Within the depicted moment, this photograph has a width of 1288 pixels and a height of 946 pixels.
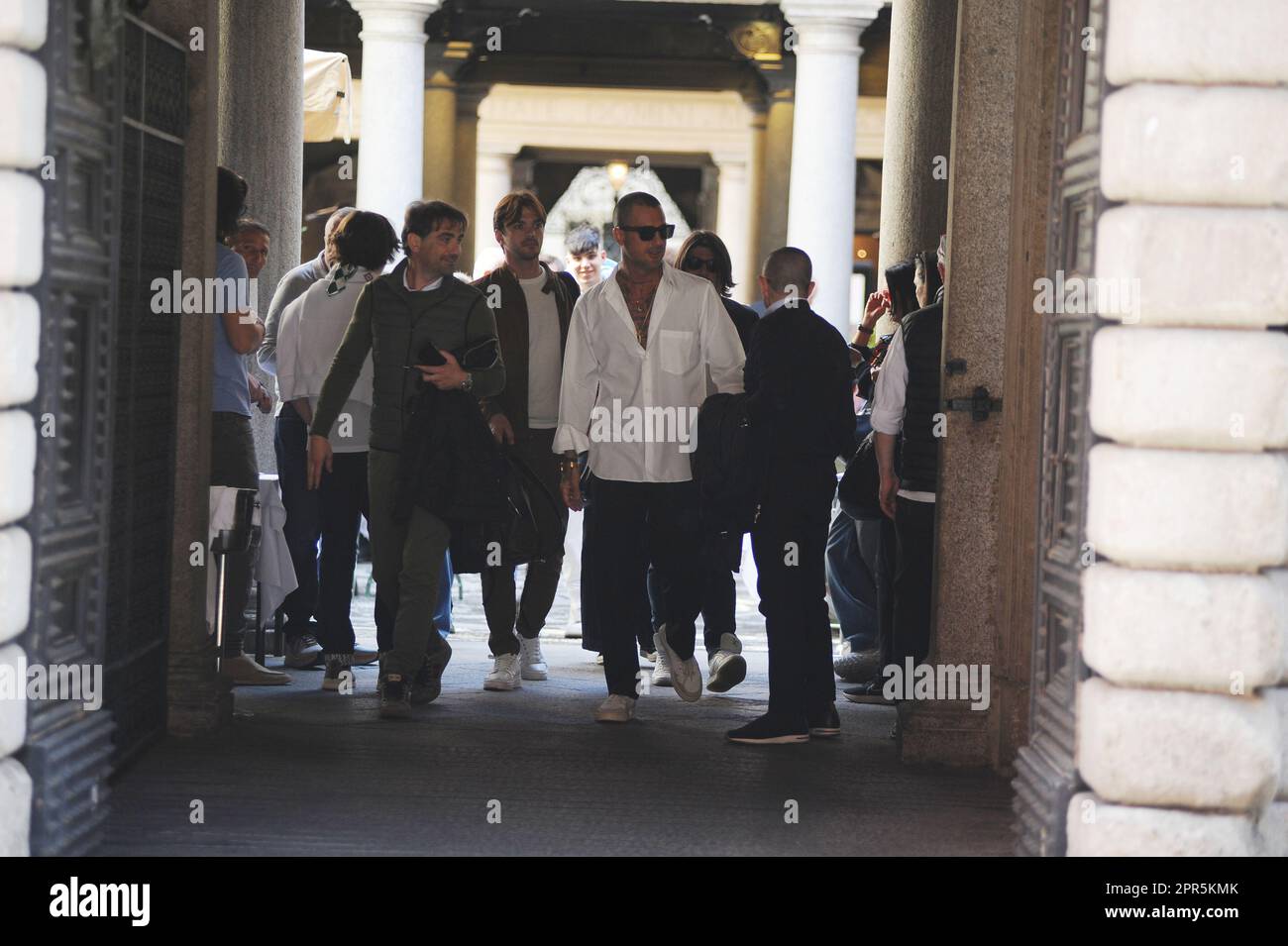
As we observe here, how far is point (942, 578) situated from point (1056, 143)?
159 cm

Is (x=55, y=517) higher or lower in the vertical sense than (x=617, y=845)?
higher

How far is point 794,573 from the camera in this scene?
6180 mm

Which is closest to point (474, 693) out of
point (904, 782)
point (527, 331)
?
point (527, 331)

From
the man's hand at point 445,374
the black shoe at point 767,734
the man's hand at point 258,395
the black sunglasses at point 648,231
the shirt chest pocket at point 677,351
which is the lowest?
the black shoe at point 767,734

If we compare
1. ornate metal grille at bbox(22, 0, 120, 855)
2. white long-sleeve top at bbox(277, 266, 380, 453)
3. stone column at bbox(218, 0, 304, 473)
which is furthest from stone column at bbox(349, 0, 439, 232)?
ornate metal grille at bbox(22, 0, 120, 855)

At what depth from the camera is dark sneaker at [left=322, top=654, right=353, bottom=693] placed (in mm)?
7113

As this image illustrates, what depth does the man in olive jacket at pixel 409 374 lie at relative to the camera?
6410 millimetres

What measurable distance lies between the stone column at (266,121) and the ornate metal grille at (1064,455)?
4.68m

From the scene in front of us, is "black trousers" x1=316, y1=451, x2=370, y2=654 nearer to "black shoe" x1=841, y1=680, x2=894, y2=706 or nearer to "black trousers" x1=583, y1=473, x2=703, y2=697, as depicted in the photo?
"black trousers" x1=583, y1=473, x2=703, y2=697

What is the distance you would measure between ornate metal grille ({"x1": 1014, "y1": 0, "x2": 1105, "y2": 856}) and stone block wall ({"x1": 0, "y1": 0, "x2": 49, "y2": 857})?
2.39 metres

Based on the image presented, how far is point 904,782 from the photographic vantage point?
5.76 meters

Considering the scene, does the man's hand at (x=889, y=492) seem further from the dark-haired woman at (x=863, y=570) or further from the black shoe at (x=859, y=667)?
the black shoe at (x=859, y=667)

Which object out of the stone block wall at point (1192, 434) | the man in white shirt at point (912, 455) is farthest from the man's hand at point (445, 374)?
the stone block wall at point (1192, 434)

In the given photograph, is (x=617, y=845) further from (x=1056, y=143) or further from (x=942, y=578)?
(x=1056, y=143)
